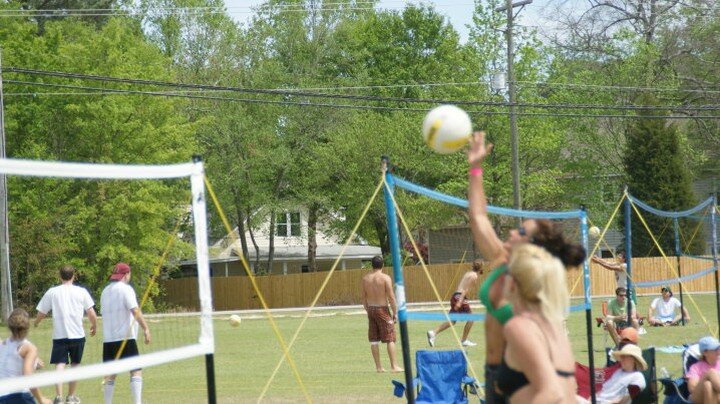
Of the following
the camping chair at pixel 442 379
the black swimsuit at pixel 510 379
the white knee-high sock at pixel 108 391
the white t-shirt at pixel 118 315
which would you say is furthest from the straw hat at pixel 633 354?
the black swimsuit at pixel 510 379

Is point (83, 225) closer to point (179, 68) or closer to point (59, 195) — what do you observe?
point (59, 195)

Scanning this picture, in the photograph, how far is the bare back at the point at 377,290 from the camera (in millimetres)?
15867

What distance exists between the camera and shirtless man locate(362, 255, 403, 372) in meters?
15.6

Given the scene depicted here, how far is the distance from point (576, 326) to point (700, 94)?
105 ft

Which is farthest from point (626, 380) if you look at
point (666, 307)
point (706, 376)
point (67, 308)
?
point (666, 307)

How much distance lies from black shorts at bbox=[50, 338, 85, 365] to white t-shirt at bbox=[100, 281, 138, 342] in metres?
1.37

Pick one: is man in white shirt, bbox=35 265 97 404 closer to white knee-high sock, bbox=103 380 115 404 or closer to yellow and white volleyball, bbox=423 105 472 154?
white knee-high sock, bbox=103 380 115 404

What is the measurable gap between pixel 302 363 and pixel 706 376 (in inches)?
349

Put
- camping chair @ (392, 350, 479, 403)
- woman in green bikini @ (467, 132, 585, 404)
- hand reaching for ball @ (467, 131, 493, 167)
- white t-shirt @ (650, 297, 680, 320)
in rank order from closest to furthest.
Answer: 1. woman in green bikini @ (467, 132, 585, 404)
2. hand reaching for ball @ (467, 131, 493, 167)
3. camping chair @ (392, 350, 479, 403)
4. white t-shirt @ (650, 297, 680, 320)

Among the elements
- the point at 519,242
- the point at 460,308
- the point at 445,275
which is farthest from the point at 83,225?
the point at 519,242

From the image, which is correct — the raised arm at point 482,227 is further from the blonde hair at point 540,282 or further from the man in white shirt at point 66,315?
the man in white shirt at point 66,315

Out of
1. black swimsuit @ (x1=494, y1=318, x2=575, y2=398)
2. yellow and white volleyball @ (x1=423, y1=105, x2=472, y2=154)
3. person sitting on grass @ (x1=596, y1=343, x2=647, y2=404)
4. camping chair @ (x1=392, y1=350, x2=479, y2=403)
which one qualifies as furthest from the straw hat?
black swimsuit @ (x1=494, y1=318, x2=575, y2=398)

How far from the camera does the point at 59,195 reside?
4291cm

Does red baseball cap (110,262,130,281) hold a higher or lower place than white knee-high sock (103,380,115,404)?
higher
